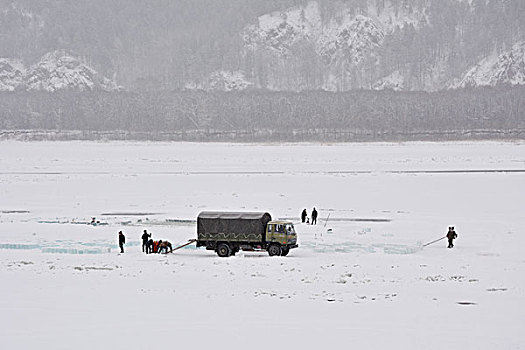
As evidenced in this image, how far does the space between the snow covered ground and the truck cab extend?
20.4 inches

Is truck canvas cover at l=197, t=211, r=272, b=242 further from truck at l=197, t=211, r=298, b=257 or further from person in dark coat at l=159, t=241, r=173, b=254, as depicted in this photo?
person in dark coat at l=159, t=241, r=173, b=254

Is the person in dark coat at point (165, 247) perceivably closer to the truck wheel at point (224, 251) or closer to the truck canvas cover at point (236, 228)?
the truck canvas cover at point (236, 228)

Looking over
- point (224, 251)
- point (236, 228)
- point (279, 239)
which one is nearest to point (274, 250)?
point (279, 239)

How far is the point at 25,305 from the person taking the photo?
2597 centimetres

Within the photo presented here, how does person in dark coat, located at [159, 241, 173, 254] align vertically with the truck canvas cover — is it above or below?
below

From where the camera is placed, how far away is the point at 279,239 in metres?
37.3

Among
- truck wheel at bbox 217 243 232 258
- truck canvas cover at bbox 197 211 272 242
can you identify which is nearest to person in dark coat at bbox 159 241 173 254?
truck canvas cover at bbox 197 211 272 242

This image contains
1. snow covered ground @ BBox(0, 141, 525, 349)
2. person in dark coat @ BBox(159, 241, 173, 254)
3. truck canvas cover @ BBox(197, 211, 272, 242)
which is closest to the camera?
snow covered ground @ BBox(0, 141, 525, 349)

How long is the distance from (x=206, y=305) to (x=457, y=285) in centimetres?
924

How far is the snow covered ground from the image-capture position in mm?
22875

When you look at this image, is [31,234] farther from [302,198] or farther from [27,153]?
[27,153]

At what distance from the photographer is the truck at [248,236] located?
37.3 metres

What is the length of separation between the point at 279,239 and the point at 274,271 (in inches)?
181

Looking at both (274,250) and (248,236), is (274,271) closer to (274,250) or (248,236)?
(274,250)
